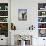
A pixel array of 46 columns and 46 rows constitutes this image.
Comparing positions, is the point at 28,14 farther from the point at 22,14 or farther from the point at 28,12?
the point at 22,14

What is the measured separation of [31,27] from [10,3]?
5.39 feet

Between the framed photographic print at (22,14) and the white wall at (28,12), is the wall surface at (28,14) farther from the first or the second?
the framed photographic print at (22,14)

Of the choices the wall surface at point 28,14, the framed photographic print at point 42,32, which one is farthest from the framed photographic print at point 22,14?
the framed photographic print at point 42,32

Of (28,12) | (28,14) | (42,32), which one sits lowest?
(42,32)

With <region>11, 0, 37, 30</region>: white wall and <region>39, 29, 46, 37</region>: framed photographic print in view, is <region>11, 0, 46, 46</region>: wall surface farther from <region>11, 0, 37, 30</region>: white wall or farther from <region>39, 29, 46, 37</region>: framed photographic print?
<region>39, 29, 46, 37</region>: framed photographic print

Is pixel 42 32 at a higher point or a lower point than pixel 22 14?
lower

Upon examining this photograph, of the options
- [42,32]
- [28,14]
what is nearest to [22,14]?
[28,14]

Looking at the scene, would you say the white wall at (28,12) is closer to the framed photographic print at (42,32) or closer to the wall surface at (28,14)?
the wall surface at (28,14)

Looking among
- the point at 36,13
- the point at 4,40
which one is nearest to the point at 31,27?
the point at 36,13

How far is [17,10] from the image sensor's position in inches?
250

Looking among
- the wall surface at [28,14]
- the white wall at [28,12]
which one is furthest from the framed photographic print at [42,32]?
the white wall at [28,12]

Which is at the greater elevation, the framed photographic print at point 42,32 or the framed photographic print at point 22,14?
the framed photographic print at point 22,14

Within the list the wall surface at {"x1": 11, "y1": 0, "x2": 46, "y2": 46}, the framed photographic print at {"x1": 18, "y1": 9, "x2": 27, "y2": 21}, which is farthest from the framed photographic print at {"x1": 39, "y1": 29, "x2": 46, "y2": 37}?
the framed photographic print at {"x1": 18, "y1": 9, "x2": 27, "y2": 21}

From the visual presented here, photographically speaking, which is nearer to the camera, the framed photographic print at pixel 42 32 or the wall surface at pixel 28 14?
the wall surface at pixel 28 14
